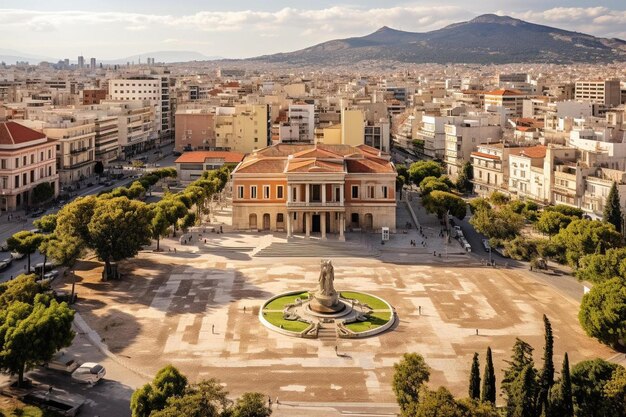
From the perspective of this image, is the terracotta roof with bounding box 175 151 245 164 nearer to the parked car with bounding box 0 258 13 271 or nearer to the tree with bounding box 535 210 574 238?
the parked car with bounding box 0 258 13 271

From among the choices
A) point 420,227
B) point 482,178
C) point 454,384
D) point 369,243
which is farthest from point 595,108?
point 454,384

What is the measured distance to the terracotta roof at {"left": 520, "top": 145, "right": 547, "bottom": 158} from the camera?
8806 centimetres

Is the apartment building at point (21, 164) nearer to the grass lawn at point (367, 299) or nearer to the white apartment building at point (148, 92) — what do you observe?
the grass lawn at point (367, 299)

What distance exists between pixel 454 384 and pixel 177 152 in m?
107

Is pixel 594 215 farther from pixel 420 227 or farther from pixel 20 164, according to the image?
pixel 20 164

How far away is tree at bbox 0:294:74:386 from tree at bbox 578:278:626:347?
2937 cm

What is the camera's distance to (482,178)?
3969 inches

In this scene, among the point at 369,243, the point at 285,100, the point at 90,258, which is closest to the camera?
the point at 90,258

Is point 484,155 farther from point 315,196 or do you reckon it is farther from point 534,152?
point 315,196

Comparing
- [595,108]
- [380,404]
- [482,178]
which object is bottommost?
A: [380,404]

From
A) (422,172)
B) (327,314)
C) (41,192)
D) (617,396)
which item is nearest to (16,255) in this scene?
(41,192)

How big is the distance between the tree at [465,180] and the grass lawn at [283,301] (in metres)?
53.7

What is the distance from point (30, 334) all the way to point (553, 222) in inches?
1890

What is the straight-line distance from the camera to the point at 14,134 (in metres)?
81.6
